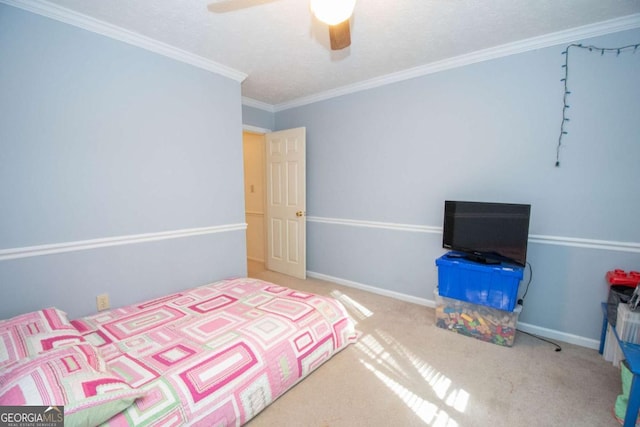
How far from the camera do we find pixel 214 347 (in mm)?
1631

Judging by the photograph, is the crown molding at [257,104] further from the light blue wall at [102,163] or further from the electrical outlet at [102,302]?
the electrical outlet at [102,302]

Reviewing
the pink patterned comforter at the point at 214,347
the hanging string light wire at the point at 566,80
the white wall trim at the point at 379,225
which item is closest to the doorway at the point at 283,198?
the white wall trim at the point at 379,225

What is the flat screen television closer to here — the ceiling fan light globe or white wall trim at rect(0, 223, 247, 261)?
the ceiling fan light globe

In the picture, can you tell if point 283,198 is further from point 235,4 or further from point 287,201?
point 235,4

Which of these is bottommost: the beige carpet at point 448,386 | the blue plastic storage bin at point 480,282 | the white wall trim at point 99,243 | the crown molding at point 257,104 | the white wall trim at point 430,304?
the beige carpet at point 448,386

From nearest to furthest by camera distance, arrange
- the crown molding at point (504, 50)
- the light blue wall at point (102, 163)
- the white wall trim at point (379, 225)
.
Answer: the light blue wall at point (102, 163)
the crown molding at point (504, 50)
the white wall trim at point (379, 225)

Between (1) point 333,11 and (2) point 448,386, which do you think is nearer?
(1) point 333,11

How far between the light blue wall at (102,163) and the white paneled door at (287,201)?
104 cm

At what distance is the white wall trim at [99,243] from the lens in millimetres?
1883

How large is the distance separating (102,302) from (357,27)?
117 inches

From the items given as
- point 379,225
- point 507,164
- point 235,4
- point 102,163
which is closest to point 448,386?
point 379,225

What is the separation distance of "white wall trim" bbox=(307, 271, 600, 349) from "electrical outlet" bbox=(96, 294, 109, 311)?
2.46 metres

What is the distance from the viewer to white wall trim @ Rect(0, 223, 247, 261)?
1883mm

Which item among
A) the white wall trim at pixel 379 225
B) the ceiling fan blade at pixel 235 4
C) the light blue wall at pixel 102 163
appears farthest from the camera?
the white wall trim at pixel 379 225
